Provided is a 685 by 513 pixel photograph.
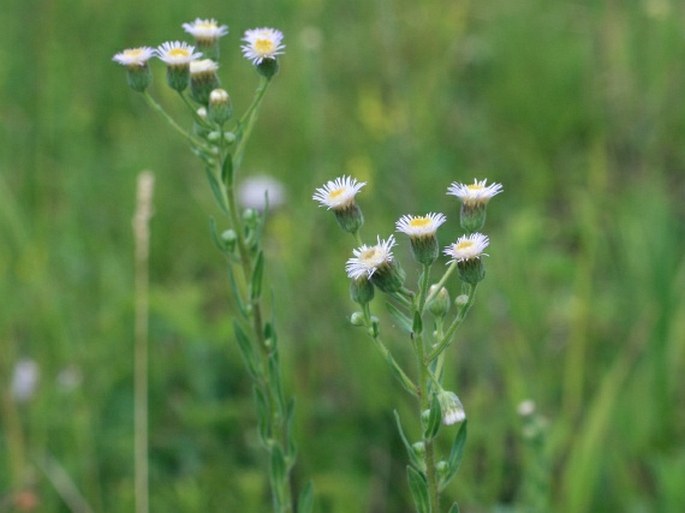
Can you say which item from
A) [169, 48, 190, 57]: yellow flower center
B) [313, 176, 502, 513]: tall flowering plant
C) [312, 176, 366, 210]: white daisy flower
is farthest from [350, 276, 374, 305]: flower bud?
[169, 48, 190, 57]: yellow flower center

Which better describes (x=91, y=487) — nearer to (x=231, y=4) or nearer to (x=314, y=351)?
(x=314, y=351)

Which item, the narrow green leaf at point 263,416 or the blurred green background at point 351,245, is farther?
the blurred green background at point 351,245

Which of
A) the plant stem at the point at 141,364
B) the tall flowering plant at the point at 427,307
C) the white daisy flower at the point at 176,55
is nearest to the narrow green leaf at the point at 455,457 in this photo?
the tall flowering plant at the point at 427,307

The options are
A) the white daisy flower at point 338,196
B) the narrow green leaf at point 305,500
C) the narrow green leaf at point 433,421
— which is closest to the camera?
the narrow green leaf at point 433,421

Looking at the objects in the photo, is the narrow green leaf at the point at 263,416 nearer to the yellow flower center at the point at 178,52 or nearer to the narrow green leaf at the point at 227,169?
the narrow green leaf at the point at 227,169

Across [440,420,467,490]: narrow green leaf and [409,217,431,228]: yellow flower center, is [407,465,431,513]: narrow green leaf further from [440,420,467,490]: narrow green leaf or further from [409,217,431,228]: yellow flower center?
[409,217,431,228]: yellow flower center
